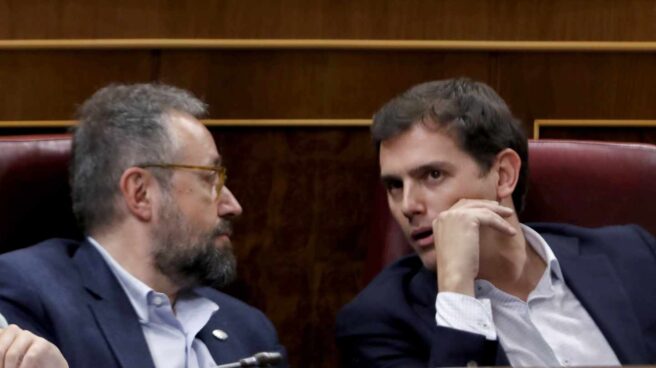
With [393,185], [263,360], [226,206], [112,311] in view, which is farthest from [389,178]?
[263,360]

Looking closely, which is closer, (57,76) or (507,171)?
(507,171)

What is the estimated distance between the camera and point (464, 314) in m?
1.01

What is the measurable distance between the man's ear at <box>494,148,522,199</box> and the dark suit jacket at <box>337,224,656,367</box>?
2.7 inches

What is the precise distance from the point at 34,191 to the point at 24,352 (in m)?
0.37

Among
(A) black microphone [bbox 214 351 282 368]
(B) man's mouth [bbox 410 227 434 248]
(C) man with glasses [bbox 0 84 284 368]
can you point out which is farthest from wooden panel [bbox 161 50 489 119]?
(A) black microphone [bbox 214 351 282 368]

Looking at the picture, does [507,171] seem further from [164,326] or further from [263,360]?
[263,360]

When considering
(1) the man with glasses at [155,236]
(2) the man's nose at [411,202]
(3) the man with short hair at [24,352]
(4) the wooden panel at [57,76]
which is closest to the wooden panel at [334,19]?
(4) the wooden panel at [57,76]

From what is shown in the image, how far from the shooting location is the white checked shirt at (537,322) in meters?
1.01

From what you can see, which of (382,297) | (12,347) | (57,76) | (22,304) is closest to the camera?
(12,347)

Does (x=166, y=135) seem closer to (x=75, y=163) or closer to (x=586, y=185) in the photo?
(x=75, y=163)

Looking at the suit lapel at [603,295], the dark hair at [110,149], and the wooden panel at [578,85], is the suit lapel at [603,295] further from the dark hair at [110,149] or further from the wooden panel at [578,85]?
the dark hair at [110,149]

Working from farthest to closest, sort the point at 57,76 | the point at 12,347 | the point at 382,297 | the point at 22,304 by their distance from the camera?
the point at 57,76, the point at 382,297, the point at 22,304, the point at 12,347

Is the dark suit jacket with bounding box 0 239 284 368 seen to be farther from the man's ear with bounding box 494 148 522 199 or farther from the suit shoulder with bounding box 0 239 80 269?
the man's ear with bounding box 494 148 522 199

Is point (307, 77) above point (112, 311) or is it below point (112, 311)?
above
